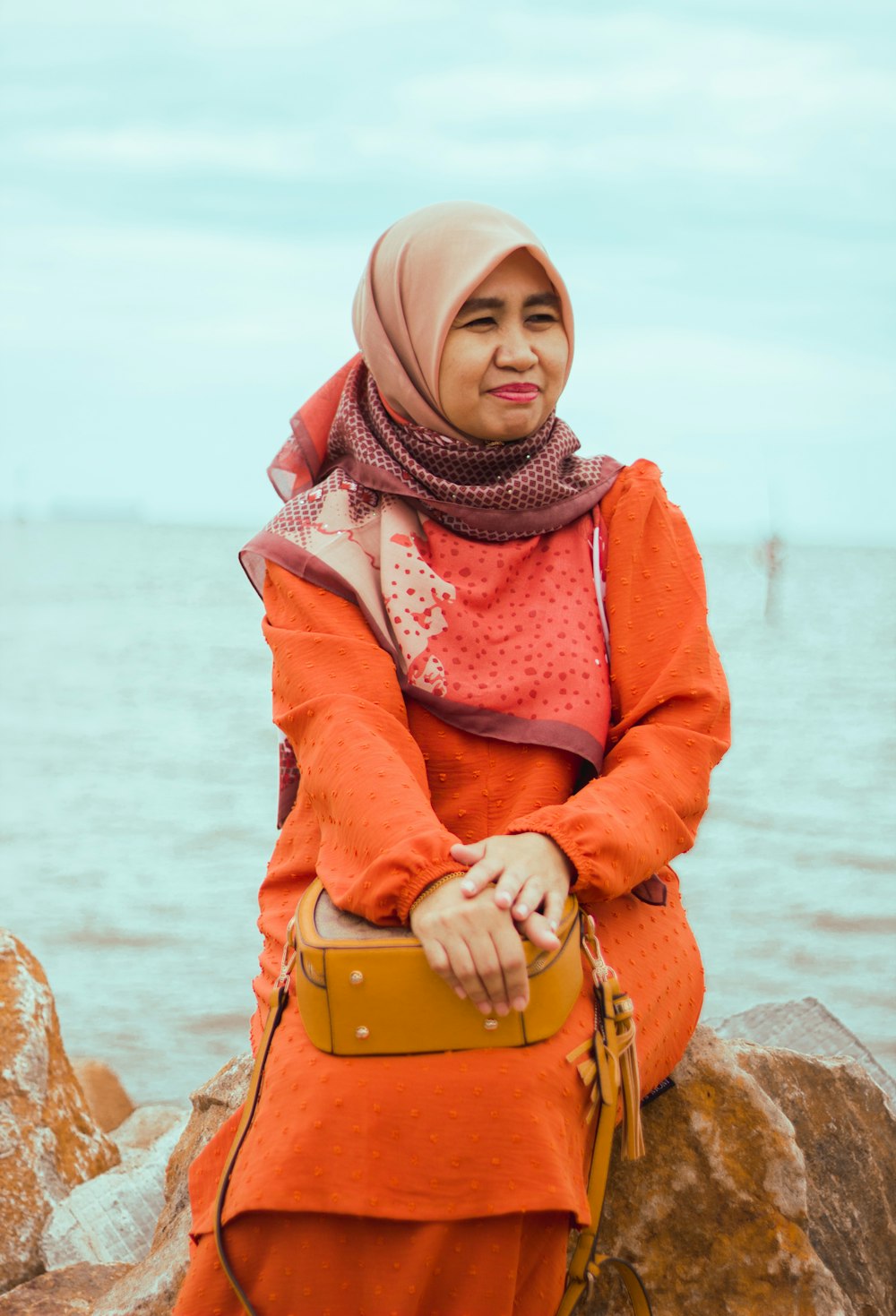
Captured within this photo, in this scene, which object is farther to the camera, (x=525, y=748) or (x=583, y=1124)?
(x=525, y=748)

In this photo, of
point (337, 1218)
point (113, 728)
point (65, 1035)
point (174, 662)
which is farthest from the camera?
point (174, 662)

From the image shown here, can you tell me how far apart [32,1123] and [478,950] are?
1713 millimetres

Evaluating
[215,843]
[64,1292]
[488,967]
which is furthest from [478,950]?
[215,843]

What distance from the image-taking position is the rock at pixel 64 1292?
2.51 m

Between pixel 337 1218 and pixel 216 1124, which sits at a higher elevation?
pixel 337 1218

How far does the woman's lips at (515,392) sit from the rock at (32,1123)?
5.89 ft

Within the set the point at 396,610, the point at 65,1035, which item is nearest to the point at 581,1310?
the point at 396,610

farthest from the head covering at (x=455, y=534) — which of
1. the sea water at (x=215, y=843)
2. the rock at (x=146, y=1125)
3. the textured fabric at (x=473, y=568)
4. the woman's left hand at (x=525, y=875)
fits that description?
the sea water at (x=215, y=843)

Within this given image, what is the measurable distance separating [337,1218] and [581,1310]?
0.58 metres

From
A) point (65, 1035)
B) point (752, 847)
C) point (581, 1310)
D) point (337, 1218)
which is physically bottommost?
point (752, 847)

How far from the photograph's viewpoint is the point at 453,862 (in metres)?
1.79

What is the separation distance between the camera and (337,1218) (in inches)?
67.4

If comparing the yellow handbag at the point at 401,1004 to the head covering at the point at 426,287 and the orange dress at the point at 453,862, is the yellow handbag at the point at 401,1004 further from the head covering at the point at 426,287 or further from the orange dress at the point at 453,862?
the head covering at the point at 426,287

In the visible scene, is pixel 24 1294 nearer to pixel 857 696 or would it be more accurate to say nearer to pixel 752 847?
pixel 752 847
